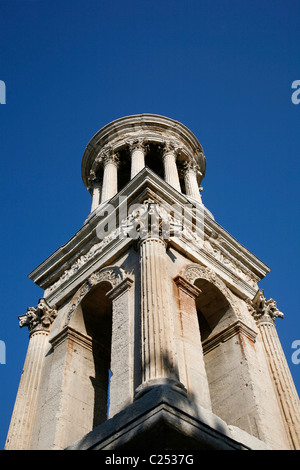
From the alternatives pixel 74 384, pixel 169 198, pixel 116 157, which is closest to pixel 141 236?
pixel 169 198

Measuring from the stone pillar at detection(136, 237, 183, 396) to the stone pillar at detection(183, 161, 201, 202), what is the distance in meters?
8.12

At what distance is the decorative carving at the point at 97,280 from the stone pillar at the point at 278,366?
4.79m

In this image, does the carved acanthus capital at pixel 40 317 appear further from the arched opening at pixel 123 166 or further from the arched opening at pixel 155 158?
the arched opening at pixel 155 158

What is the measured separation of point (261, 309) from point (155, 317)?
6139mm

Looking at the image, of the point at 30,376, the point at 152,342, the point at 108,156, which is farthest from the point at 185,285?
the point at 108,156

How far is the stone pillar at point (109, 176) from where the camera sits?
68.6 feet

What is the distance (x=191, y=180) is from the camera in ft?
75.0

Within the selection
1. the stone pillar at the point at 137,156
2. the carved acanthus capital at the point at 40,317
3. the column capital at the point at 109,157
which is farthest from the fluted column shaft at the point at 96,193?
the carved acanthus capital at the point at 40,317

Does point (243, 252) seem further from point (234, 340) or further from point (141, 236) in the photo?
point (141, 236)

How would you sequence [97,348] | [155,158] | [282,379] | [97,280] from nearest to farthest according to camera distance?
[282,379] < [97,348] < [97,280] < [155,158]

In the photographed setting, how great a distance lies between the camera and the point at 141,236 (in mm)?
14242

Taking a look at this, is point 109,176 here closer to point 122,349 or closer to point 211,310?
point 211,310

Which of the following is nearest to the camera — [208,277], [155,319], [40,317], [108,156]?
[155,319]
